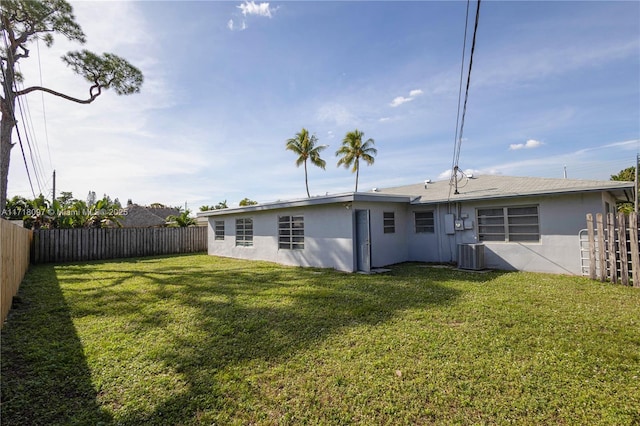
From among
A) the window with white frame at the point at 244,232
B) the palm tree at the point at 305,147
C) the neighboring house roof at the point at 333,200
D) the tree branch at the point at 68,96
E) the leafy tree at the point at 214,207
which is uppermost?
the palm tree at the point at 305,147

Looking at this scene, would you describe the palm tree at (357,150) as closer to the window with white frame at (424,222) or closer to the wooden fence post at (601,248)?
the window with white frame at (424,222)

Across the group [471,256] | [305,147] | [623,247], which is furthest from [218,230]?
[623,247]

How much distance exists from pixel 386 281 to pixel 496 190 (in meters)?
5.19

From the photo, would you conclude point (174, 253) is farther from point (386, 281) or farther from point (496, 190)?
point (496, 190)

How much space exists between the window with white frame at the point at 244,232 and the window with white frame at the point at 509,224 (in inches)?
369

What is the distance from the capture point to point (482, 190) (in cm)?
1035

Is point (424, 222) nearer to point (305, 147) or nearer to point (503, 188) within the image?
point (503, 188)

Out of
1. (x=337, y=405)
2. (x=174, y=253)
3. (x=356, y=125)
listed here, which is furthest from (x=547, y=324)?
(x=356, y=125)

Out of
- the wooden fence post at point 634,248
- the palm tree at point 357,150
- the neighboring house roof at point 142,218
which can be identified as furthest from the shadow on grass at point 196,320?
the neighboring house roof at point 142,218

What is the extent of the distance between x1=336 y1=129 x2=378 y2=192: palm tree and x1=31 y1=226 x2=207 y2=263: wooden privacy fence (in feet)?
50.9

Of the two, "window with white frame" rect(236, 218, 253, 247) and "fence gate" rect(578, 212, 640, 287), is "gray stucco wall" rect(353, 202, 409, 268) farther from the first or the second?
"window with white frame" rect(236, 218, 253, 247)

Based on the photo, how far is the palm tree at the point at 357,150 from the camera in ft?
92.3

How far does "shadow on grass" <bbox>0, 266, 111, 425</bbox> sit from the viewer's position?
257 cm

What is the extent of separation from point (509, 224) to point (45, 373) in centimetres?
1122
